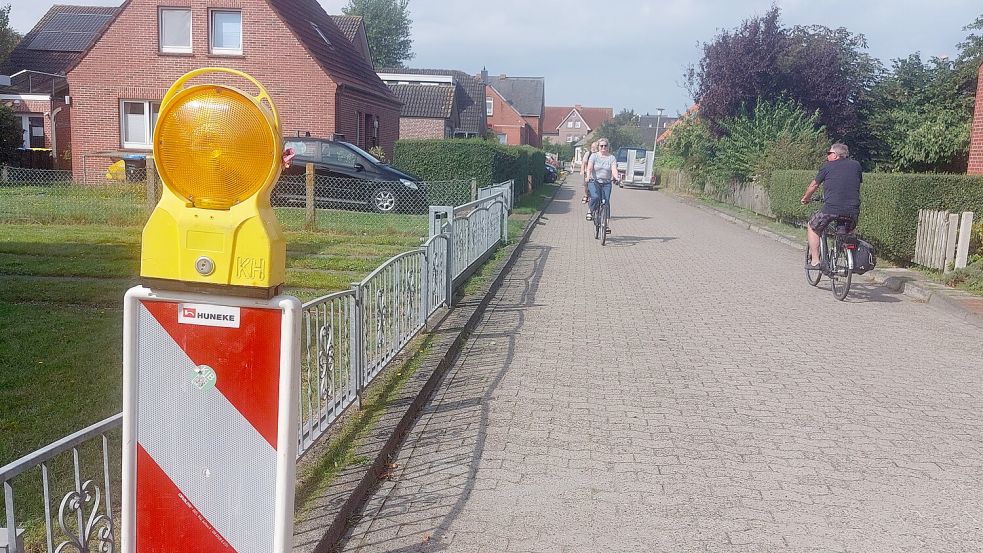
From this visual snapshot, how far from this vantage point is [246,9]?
2469 centimetres

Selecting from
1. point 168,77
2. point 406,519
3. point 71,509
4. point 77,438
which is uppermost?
point 168,77

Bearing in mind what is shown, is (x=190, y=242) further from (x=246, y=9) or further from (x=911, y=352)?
(x=246, y=9)

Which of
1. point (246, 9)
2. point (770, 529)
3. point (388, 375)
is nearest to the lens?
point (770, 529)

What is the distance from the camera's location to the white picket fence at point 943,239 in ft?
37.4

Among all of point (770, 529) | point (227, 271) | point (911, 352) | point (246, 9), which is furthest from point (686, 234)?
point (227, 271)

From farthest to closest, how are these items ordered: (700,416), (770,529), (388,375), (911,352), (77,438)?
(911,352), (388,375), (700,416), (770,529), (77,438)

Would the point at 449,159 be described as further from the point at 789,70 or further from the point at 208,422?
the point at 208,422

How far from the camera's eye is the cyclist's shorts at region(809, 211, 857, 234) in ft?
34.8

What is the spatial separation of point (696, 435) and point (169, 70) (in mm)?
23068

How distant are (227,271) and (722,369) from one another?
5.10m

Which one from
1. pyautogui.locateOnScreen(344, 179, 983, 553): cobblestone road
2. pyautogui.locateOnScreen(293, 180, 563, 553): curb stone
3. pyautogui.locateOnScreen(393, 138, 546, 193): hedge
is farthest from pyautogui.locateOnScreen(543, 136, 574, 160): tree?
pyautogui.locateOnScreen(293, 180, 563, 553): curb stone

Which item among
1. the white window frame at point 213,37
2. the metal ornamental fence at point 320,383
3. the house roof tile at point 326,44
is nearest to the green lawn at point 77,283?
the metal ornamental fence at point 320,383

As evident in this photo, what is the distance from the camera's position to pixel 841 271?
1055 centimetres

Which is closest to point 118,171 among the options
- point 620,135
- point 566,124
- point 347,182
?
point 347,182
